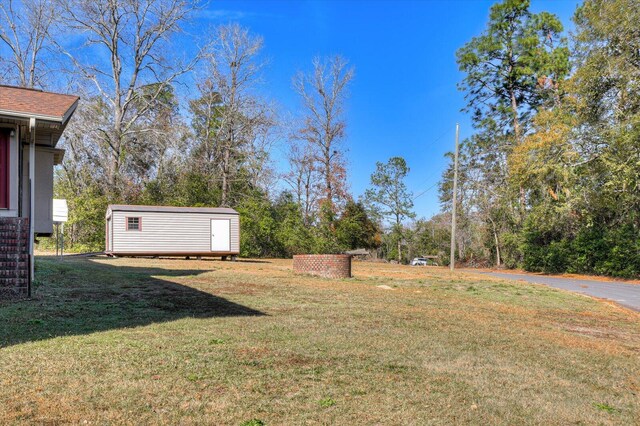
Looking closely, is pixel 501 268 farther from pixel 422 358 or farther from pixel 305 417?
pixel 305 417

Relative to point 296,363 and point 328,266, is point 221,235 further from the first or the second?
point 296,363

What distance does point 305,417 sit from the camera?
9.42ft

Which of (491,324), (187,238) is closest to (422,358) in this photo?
(491,324)

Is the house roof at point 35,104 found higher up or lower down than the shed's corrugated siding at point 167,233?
higher up

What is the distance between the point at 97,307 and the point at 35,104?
410cm

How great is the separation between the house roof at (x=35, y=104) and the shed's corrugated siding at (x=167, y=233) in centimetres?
1239

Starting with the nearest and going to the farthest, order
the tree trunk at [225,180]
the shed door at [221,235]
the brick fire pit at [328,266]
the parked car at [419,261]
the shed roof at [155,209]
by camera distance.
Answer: the brick fire pit at [328,266]
the shed roof at [155,209]
the shed door at [221,235]
the tree trunk at [225,180]
the parked car at [419,261]

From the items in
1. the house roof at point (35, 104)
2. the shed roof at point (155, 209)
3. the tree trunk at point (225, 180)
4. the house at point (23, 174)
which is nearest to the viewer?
the house at point (23, 174)

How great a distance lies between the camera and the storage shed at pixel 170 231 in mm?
20750

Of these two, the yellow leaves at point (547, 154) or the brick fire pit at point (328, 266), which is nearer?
the brick fire pit at point (328, 266)

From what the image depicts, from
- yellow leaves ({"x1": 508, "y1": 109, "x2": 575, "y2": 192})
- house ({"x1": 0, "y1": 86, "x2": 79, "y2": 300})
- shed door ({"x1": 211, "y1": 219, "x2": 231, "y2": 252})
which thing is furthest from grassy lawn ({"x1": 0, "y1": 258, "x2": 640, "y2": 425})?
shed door ({"x1": 211, "y1": 219, "x2": 231, "y2": 252})

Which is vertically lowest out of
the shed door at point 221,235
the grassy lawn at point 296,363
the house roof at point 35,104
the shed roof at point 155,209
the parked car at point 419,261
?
the parked car at point 419,261

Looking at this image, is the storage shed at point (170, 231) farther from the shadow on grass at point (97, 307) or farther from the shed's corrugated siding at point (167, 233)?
the shadow on grass at point (97, 307)

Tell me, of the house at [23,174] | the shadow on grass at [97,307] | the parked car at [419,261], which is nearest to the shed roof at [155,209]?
the house at [23,174]
